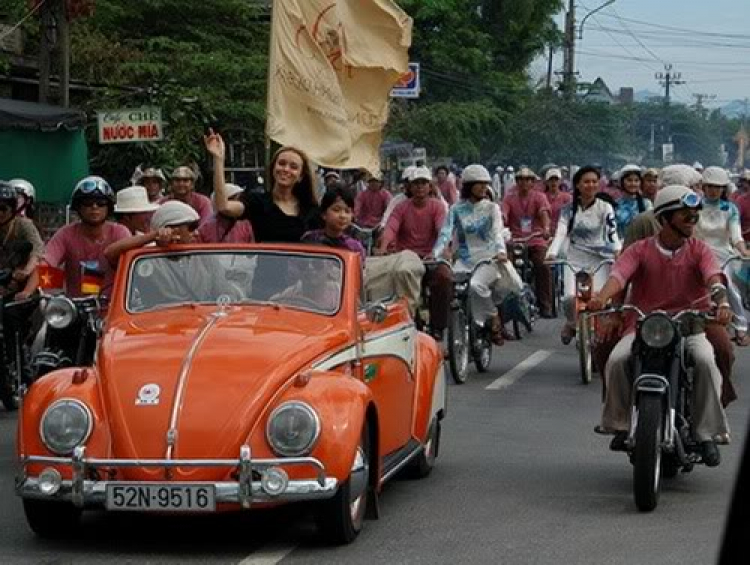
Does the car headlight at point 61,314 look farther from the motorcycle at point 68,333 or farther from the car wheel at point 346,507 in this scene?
the car wheel at point 346,507

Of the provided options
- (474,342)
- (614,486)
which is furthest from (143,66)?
(614,486)

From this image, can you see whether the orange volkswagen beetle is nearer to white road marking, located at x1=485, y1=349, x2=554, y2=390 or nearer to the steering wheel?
the steering wheel

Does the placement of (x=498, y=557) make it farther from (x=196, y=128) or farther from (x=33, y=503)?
(x=196, y=128)

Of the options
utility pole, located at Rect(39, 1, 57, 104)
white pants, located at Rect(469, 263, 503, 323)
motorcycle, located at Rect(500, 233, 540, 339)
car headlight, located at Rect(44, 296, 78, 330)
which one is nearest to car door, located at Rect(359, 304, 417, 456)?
car headlight, located at Rect(44, 296, 78, 330)

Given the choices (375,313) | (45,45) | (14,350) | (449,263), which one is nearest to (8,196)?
(14,350)

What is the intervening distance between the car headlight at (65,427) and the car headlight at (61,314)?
104 inches

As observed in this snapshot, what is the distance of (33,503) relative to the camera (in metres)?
8.59

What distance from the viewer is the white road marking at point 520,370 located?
16.9m

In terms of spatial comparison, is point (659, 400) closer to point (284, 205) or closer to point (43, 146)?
point (284, 205)

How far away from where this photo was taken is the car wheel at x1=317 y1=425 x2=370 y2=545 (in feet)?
27.8

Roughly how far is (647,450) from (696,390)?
82 cm

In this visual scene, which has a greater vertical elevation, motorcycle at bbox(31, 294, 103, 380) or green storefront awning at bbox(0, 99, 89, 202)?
green storefront awning at bbox(0, 99, 89, 202)

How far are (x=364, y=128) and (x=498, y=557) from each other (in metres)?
8.77

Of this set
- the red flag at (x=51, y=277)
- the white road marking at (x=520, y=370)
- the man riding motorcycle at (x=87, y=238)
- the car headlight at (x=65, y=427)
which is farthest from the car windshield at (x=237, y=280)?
the white road marking at (x=520, y=370)
